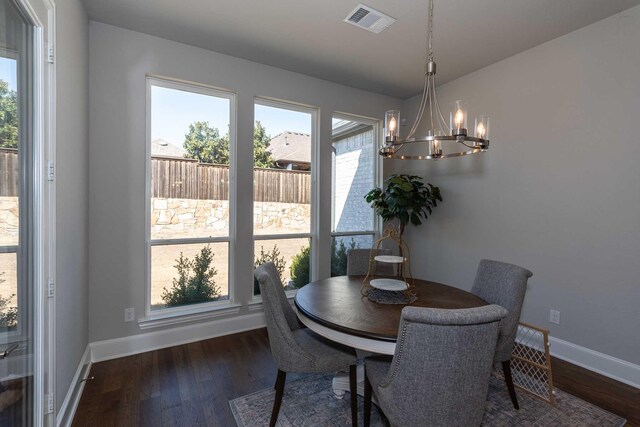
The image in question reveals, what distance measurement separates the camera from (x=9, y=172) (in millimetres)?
1251

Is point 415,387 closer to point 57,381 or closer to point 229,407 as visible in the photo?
point 229,407

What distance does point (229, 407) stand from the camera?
2.11m

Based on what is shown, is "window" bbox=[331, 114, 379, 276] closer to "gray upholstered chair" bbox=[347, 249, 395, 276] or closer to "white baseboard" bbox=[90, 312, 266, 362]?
"gray upholstered chair" bbox=[347, 249, 395, 276]

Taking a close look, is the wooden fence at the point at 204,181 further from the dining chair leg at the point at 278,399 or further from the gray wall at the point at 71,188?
the dining chair leg at the point at 278,399

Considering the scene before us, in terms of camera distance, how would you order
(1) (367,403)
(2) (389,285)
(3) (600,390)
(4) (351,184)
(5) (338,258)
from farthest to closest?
(4) (351,184) → (5) (338,258) → (3) (600,390) → (2) (389,285) → (1) (367,403)

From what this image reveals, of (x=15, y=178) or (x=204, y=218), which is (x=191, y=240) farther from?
(x=15, y=178)

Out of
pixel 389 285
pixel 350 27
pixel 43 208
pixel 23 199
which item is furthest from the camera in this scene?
pixel 350 27

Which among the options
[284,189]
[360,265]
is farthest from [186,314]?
[360,265]

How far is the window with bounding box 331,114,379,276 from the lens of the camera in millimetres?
4113

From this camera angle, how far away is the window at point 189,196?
2.99 metres

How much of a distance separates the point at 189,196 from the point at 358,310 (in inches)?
83.6

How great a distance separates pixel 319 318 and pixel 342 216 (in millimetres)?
2523

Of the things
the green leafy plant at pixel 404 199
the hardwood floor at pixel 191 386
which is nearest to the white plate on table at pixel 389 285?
the hardwood floor at pixel 191 386

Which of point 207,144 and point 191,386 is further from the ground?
point 207,144
